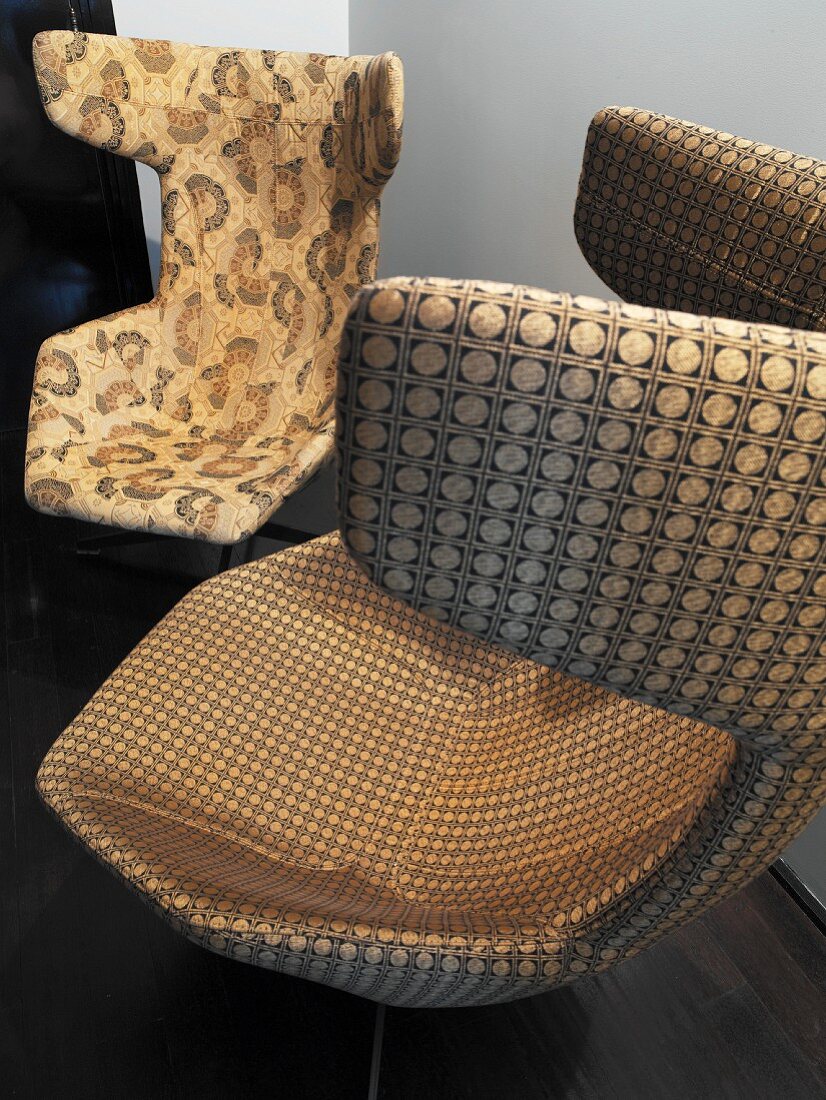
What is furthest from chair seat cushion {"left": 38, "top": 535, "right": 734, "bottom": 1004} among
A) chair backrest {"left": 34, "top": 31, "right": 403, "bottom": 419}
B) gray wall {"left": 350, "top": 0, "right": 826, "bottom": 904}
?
chair backrest {"left": 34, "top": 31, "right": 403, "bottom": 419}

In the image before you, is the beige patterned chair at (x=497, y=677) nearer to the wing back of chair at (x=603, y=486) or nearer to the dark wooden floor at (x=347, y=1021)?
the wing back of chair at (x=603, y=486)

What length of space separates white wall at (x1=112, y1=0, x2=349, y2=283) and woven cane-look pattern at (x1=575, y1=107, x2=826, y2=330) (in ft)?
5.68

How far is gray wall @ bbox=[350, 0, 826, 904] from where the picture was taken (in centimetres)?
128

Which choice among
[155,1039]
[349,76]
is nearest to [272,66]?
[349,76]

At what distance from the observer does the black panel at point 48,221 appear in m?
2.17

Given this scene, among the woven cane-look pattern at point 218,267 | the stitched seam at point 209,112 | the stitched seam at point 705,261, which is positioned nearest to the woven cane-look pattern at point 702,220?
the stitched seam at point 705,261

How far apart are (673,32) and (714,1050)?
156 centimetres

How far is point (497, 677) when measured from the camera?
1.20 metres

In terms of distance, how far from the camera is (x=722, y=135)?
96 cm

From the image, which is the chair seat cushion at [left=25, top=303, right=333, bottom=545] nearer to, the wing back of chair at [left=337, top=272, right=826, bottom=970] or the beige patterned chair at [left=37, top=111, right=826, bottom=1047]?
the beige patterned chair at [left=37, top=111, right=826, bottom=1047]

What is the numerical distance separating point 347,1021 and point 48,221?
2136 millimetres

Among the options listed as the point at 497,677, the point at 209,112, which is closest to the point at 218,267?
the point at 209,112

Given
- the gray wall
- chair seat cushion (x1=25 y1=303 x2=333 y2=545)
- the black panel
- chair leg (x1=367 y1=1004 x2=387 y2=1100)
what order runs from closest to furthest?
chair leg (x1=367 y1=1004 x2=387 y2=1100) < the gray wall < chair seat cushion (x1=25 y1=303 x2=333 y2=545) < the black panel

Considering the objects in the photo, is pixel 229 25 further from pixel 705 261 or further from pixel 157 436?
pixel 705 261
